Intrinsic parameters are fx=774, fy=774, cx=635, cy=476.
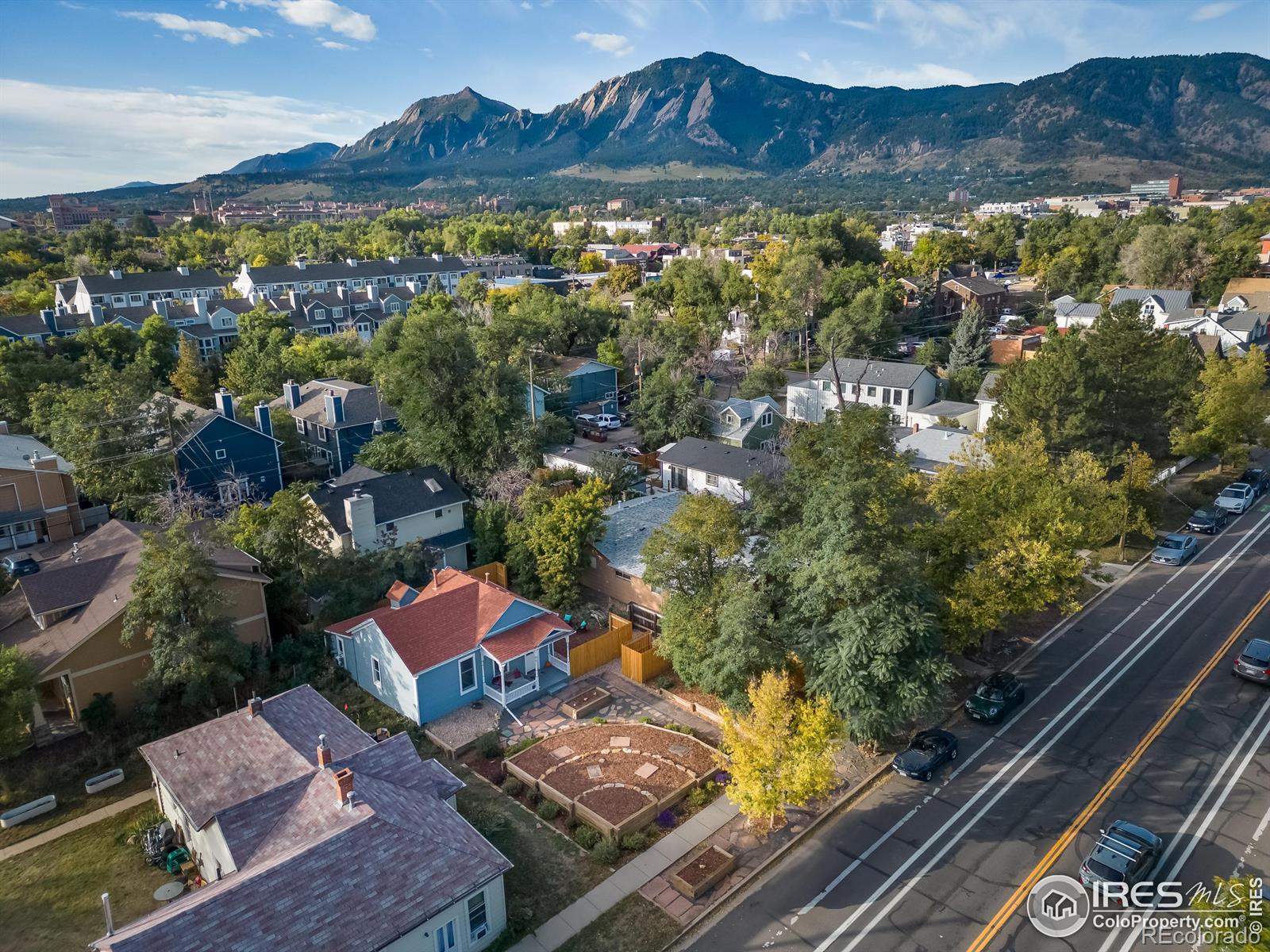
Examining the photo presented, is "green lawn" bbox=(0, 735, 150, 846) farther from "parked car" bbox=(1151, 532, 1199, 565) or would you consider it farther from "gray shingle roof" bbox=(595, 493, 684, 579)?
"parked car" bbox=(1151, 532, 1199, 565)

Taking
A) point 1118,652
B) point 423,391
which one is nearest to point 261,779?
point 423,391

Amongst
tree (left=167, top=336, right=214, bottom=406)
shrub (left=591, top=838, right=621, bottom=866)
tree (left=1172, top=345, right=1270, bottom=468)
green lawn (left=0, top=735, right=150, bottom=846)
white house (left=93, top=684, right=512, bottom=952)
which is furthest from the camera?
tree (left=167, top=336, right=214, bottom=406)

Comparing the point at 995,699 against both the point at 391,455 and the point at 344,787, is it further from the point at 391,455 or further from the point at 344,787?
the point at 391,455

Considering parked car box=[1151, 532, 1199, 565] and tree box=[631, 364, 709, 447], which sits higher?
tree box=[631, 364, 709, 447]

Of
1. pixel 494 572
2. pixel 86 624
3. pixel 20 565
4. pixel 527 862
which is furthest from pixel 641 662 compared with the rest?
pixel 20 565

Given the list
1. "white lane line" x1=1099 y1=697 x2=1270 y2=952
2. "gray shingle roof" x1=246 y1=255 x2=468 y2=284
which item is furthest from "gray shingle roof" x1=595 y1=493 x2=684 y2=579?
"gray shingle roof" x1=246 y1=255 x2=468 y2=284

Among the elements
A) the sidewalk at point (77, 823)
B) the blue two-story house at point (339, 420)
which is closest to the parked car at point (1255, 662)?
the sidewalk at point (77, 823)

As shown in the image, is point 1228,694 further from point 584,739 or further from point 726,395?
point 726,395
